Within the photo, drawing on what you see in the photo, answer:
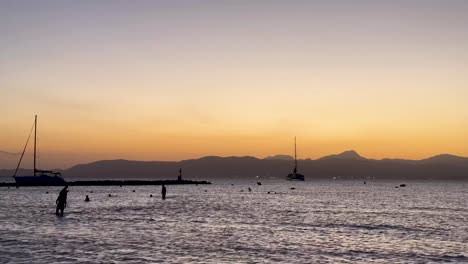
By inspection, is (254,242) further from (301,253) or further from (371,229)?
(371,229)

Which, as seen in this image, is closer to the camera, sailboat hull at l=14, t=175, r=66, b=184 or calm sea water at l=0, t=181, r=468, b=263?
calm sea water at l=0, t=181, r=468, b=263

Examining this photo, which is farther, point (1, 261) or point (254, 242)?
point (254, 242)

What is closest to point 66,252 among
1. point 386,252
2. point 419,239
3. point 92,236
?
point 92,236

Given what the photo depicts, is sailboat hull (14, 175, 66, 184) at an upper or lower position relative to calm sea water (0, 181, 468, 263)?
upper

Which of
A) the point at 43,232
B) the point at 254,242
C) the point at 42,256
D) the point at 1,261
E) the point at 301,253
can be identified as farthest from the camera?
the point at 43,232

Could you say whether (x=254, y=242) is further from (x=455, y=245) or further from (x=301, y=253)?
(x=455, y=245)

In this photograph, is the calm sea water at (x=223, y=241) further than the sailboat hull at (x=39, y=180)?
No

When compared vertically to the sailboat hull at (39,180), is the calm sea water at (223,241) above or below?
below

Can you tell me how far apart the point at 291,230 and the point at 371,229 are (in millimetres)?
7714

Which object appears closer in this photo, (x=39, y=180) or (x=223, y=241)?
(x=223, y=241)

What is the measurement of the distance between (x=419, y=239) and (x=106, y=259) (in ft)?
79.7

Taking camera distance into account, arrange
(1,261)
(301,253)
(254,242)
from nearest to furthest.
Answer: (1,261) < (301,253) < (254,242)

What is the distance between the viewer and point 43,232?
38.4 meters

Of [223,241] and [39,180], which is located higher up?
[39,180]
